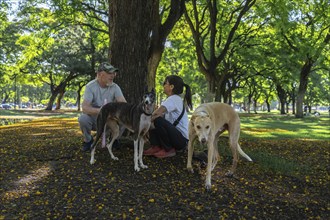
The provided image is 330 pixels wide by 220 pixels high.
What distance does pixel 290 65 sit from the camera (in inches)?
1130

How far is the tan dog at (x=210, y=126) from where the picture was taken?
16.4 feet

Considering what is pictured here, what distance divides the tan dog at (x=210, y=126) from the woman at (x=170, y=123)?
0.66m

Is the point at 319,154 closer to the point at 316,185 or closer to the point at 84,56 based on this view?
the point at 316,185

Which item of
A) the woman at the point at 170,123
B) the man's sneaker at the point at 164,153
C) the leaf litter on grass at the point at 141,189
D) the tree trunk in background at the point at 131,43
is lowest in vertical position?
the leaf litter on grass at the point at 141,189

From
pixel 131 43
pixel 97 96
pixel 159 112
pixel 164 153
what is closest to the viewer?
pixel 159 112

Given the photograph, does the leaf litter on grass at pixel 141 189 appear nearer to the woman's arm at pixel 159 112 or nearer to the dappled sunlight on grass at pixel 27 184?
the dappled sunlight on grass at pixel 27 184

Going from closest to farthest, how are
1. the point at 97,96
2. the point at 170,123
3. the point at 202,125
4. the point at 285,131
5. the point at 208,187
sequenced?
the point at 202,125, the point at 208,187, the point at 170,123, the point at 97,96, the point at 285,131

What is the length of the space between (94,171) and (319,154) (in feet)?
22.4

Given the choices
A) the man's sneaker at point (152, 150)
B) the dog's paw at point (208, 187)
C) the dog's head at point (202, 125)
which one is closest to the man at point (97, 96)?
the man's sneaker at point (152, 150)

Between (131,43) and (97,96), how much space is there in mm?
1487

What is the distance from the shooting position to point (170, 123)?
6305mm

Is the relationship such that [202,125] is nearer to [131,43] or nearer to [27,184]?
[27,184]

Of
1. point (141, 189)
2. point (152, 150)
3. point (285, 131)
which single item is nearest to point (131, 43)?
point (152, 150)

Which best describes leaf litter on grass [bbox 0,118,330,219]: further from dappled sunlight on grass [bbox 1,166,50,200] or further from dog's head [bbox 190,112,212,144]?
dog's head [bbox 190,112,212,144]
